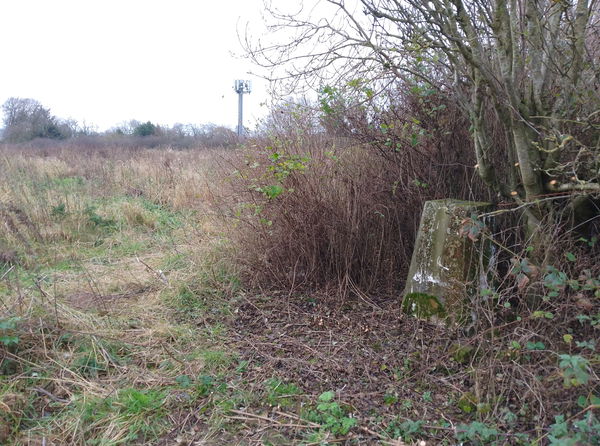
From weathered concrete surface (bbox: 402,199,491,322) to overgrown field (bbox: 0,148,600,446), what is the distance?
15 cm

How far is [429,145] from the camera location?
4.02 metres

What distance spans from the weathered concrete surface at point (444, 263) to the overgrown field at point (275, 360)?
15 cm

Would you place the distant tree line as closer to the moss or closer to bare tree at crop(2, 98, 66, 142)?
bare tree at crop(2, 98, 66, 142)

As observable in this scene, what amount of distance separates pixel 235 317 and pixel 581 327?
256 cm

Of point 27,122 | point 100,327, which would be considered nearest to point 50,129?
point 27,122

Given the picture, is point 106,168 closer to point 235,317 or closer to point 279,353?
point 235,317

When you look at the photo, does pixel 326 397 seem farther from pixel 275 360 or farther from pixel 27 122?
pixel 27 122

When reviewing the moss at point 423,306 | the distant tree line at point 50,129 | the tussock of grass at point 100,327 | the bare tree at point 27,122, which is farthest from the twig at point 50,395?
the bare tree at point 27,122

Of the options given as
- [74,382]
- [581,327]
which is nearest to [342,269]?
[581,327]

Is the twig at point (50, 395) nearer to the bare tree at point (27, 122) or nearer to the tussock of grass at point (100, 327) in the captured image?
the tussock of grass at point (100, 327)

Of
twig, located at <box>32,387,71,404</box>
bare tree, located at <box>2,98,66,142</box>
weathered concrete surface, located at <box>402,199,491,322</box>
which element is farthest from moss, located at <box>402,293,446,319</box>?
bare tree, located at <box>2,98,66,142</box>

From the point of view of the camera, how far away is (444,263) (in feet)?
10.9

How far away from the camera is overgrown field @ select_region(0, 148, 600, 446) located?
7.75 feet

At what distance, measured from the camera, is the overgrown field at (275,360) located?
2.36 metres
